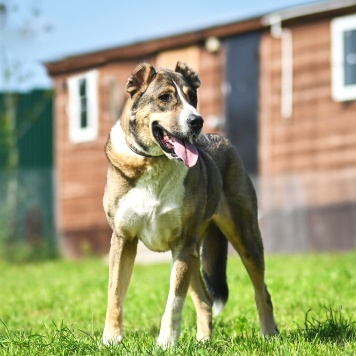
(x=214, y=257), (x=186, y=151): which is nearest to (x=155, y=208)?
(x=186, y=151)

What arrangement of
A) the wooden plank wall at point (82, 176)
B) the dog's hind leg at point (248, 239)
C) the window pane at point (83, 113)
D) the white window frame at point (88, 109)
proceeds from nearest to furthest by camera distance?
the dog's hind leg at point (248, 239) < the wooden plank wall at point (82, 176) < the white window frame at point (88, 109) < the window pane at point (83, 113)

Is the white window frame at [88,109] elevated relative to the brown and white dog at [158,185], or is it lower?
elevated

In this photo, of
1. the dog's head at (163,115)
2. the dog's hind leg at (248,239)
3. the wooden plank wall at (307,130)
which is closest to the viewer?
the dog's head at (163,115)

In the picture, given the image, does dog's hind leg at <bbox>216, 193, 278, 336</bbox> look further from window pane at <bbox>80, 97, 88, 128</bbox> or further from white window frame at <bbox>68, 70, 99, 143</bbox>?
window pane at <bbox>80, 97, 88, 128</bbox>

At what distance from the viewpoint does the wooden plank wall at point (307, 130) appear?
1761 centimetres

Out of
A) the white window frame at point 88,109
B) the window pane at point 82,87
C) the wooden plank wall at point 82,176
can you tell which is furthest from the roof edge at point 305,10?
the window pane at point 82,87

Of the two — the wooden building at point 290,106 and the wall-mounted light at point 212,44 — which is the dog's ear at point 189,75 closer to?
the wooden building at point 290,106

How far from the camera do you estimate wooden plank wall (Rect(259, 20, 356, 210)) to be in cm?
1761

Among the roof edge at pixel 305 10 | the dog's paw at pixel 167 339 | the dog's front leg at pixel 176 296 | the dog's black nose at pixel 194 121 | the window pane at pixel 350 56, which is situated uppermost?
the roof edge at pixel 305 10

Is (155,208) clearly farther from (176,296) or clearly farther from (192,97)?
(192,97)

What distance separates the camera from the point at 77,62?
72.3ft

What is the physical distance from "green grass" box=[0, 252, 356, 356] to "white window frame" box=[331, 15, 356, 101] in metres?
4.96

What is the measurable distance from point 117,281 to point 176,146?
3.22 ft

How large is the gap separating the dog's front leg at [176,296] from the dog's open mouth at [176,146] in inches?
23.2
